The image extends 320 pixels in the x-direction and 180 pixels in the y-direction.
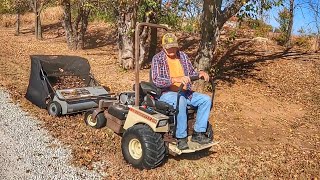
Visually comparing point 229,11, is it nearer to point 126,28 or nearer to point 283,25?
point 126,28

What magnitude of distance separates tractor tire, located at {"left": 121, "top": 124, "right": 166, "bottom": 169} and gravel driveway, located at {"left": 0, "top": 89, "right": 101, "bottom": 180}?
61 cm

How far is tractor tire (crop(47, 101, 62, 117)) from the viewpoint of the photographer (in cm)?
752

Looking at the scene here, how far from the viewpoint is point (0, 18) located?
33469mm

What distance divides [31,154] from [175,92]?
2505mm

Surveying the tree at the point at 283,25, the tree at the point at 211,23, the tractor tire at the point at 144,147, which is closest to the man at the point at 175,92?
the tractor tire at the point at 144,147

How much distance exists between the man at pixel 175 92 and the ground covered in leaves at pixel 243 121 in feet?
1.90

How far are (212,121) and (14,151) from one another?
13.8ft

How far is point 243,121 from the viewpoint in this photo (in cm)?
836

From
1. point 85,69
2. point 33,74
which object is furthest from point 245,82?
point 33,74

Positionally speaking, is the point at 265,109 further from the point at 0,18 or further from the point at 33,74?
the point at 0,18

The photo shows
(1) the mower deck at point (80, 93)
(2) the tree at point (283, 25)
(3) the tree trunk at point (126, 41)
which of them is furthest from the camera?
(2) the tree at point (283, 25)

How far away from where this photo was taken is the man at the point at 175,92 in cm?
541

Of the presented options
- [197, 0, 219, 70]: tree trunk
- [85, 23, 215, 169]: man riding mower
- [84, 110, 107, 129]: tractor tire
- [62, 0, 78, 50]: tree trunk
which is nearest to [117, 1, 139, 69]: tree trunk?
[197, 0, 219, 70]: tree trunk

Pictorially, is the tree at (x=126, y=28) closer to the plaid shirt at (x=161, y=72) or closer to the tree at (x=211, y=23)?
the tree at (x=211, y=23)
